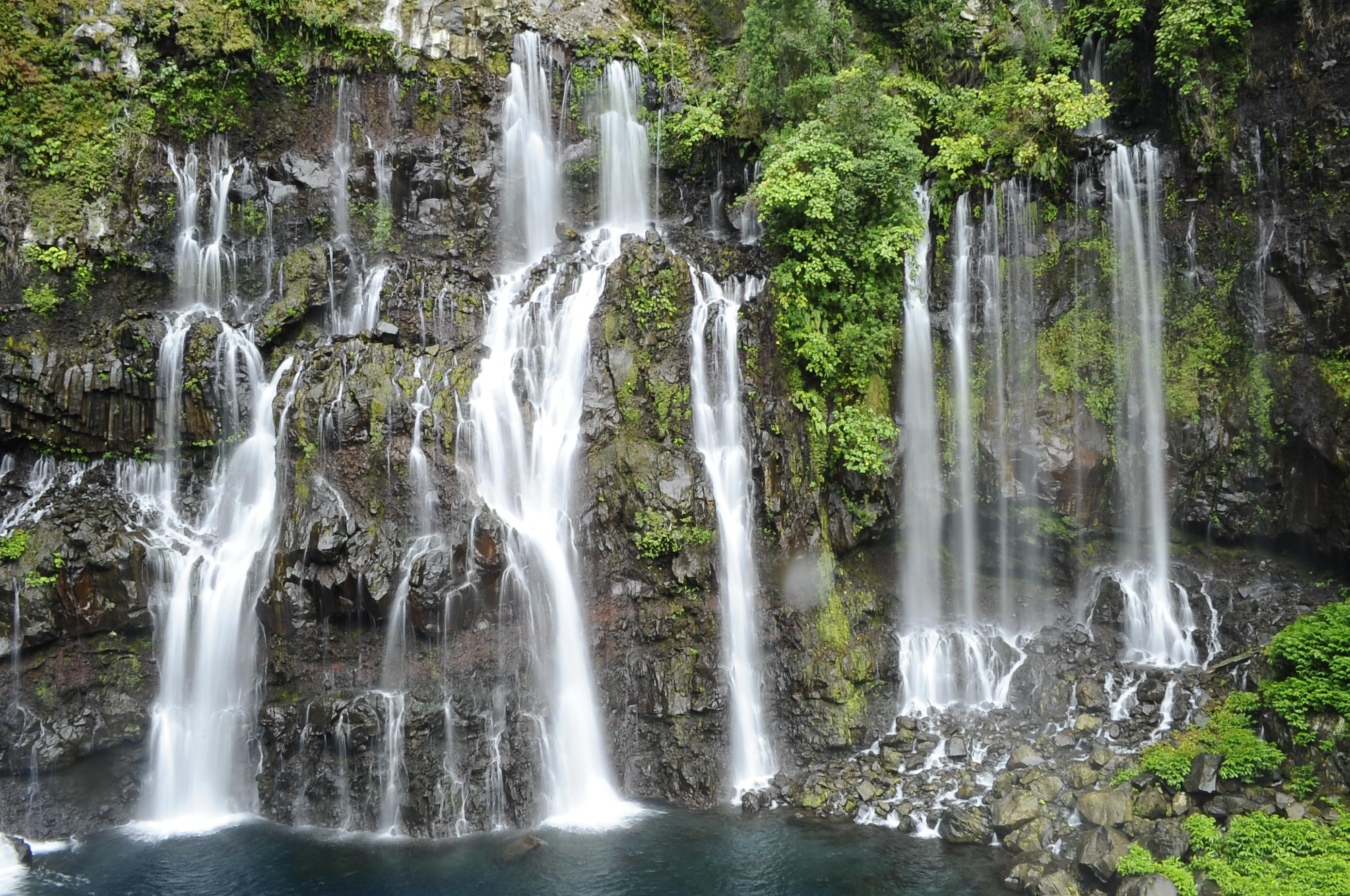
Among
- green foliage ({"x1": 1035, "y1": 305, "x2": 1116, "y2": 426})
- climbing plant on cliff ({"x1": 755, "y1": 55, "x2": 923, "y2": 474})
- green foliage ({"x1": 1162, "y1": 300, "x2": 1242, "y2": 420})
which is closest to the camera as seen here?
climbing plant on cliff ({"x1": 755, "y1": 55, "x2": 923, "y2": 474})

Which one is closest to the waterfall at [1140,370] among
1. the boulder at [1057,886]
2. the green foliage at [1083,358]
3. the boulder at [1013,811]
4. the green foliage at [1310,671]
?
the green foliage at [1083,358]

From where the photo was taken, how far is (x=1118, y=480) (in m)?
16.3

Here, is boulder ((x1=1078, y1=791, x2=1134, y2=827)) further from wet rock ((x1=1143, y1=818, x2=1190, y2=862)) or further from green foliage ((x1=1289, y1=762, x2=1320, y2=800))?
green foliage ((x1=1289, y1=762, x2=1320, y2=800))

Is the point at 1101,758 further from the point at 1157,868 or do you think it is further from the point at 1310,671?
the point at 1310,671

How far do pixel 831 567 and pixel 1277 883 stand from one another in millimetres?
7585

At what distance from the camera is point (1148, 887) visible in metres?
9.93

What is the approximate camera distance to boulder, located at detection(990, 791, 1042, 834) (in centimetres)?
1188

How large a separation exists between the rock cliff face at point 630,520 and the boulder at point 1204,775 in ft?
4.05

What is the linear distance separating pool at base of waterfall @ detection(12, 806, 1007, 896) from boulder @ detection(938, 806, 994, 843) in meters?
0.14

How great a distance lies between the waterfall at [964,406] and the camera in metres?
16.6

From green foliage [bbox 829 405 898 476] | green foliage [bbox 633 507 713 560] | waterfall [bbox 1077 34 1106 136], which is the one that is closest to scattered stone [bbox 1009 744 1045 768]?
green foliage [bbox 829 405 898 476]

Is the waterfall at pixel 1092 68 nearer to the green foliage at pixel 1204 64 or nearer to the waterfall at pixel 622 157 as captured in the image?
the green foliage at pixel 1204 64

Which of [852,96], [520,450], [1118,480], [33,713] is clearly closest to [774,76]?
[852,96]

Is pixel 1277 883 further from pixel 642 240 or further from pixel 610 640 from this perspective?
pixel 642 240
